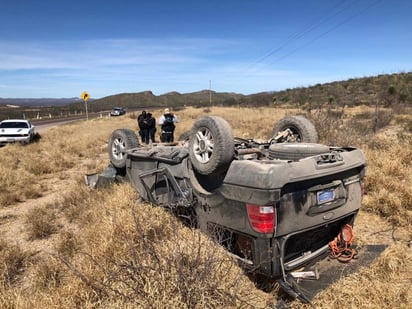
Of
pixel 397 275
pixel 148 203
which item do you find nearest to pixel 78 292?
pixel 148 203

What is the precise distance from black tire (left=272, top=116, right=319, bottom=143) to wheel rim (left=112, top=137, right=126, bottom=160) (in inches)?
105

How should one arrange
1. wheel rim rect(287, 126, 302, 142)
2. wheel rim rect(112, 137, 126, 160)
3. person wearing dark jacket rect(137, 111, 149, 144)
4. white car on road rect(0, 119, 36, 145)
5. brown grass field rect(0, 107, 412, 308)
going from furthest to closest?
white car on road rect(0, 119, 36, 145)
person wearing dark jacket rect(137, 111, 149, 144)
wheel rim rect(112, 137, 126, 160)
wheel rim rect(287, 126, 302, 142)
brown grass field rect(0, 107, 412, 308)

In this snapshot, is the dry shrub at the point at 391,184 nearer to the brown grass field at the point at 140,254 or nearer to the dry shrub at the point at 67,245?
the brown grass field at the point at 140,254

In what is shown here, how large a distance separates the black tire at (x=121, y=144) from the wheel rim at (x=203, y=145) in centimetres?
229

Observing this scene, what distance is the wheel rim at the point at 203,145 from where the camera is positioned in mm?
3447

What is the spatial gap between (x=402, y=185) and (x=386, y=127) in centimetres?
950

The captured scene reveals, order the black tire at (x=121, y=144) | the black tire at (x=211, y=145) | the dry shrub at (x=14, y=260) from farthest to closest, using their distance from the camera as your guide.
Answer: the black tire at (x=121, y=144) → the dry shrub at (x=14, y=260) → the black tire at (x=211, y=145)

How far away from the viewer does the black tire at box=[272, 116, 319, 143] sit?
4.47m

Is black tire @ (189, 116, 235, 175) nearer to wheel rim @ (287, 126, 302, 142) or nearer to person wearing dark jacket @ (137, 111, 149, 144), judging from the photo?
wheel rim @ (287, 126, 302, 142)

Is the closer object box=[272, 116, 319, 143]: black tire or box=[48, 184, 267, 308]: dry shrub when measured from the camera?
box=[48, 184, 267, 308]: dry shrub

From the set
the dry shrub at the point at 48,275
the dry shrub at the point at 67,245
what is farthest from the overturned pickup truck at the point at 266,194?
the dry shrub at the point at 48,275

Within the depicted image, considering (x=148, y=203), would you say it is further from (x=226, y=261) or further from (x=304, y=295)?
(x=304, y=295)

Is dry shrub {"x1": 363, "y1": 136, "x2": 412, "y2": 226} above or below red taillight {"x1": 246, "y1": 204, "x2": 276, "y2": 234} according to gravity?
below

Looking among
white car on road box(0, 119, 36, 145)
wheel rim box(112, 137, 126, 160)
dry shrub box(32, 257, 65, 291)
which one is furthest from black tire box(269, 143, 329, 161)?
white car on road box(0, 119, 36, 145)
